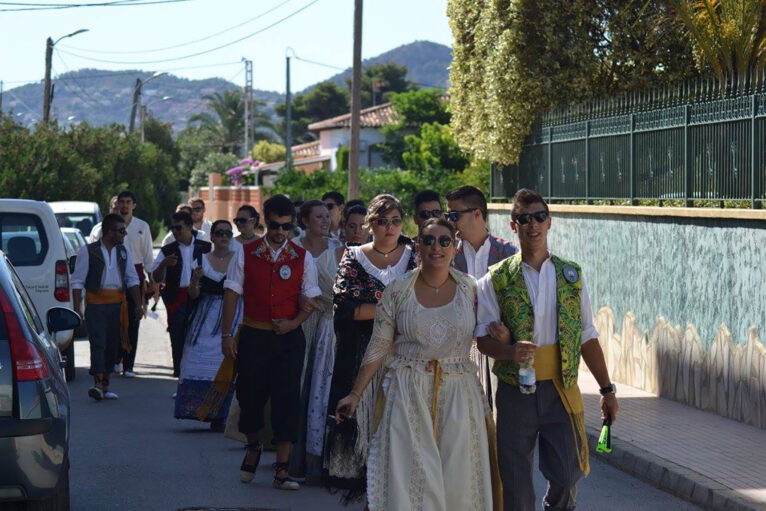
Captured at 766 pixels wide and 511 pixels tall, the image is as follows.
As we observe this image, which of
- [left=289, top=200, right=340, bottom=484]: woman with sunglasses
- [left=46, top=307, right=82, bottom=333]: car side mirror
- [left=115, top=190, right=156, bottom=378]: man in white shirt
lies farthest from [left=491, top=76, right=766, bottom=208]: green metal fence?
[left=46, top=307, right=82, bottom=333]: car side mirror

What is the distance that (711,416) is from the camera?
39.2 feet

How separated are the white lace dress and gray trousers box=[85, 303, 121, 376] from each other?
24.0ft

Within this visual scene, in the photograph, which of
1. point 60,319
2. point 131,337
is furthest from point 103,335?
point 60,319

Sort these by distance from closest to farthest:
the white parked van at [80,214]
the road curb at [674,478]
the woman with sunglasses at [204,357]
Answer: the road curb at [674,478]
the woman with sunglasses at [204,357]
the white parked van at [80,214]

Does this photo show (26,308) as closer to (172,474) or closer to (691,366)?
(172,474)

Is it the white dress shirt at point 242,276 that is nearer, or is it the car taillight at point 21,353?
the car taillight at point 21,353

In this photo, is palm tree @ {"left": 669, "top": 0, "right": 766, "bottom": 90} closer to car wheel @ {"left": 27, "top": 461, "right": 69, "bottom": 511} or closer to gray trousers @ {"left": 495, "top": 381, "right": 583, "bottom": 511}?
gray trousers @ {"left": 495, "top": 381, "right": 583, "bottom": 511}

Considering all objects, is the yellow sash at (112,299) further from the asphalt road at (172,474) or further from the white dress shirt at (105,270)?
the asphalt road at (172,474)

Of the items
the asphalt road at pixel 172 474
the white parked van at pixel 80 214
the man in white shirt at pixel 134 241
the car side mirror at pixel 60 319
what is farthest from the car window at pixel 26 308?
the white parked van at pixel 80 214

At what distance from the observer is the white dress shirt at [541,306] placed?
249 inches

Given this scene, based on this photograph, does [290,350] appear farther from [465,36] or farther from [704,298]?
[465,36]

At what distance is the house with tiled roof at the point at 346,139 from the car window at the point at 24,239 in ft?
198

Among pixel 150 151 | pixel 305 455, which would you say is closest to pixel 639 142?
pixel 305 455

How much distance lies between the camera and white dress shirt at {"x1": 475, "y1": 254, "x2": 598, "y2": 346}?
20.7 ft
